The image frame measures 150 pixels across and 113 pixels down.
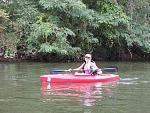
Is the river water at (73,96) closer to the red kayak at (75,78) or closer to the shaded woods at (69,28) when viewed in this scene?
the red kayak at (75,78)

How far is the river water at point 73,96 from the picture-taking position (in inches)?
430

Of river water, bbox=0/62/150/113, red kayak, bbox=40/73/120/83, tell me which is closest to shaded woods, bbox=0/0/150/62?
river water, bbox=0/62/150/113

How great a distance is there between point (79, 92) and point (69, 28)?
535 inches

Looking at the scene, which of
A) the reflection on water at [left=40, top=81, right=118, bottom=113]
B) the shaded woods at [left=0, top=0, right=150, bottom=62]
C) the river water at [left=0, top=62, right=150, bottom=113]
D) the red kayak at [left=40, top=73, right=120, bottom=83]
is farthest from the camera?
the shaded woods at [left=0, top=0, right=150, bottom=62]

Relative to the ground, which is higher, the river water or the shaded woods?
the shaded woods

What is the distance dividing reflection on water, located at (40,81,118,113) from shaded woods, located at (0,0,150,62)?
9368mm

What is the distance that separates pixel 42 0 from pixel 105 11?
14.3 ft

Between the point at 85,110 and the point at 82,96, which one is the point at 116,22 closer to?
the point at 82,96

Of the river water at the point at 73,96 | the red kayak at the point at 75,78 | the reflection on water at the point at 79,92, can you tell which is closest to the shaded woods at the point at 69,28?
the river water at the point at 73,96

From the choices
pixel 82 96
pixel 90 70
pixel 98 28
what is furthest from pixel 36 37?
pixel 82 96

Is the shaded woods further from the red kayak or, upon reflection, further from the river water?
the red kayak

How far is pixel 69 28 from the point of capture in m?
27.4

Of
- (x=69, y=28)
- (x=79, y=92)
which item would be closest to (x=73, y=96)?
(x=79, y=92)

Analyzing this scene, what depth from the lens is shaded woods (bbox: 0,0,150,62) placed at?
85.1ft
